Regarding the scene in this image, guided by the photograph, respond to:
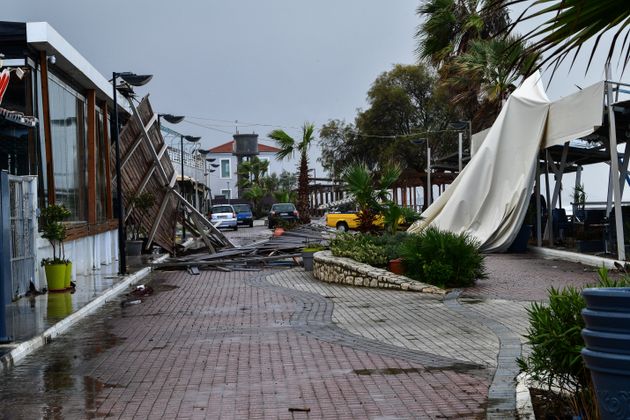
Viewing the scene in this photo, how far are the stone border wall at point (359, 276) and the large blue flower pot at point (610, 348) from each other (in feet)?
35.9

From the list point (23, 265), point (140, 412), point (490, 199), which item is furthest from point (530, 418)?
point (490, 199)

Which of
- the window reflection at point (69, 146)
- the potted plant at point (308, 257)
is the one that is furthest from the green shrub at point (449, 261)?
the window reflection at point (69, 146)

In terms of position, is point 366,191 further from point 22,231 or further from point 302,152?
point 302,152

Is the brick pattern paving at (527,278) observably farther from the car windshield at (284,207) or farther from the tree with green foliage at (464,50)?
the car windshield at (284,207)

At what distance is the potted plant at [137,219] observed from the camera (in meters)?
27.7

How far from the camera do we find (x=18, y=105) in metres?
17.3

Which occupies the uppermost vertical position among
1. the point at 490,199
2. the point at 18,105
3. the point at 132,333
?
the point at 18,105

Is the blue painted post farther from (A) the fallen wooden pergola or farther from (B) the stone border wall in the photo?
(A) the fallen wooden pergola

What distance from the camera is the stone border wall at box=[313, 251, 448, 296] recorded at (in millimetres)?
16203

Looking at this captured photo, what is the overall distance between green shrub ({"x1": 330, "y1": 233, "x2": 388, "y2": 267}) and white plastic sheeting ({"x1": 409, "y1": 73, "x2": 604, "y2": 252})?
4.08m

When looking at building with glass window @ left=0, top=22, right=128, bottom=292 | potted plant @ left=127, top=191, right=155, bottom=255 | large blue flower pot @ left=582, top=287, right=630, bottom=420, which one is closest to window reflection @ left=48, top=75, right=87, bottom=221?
building with glass window @ left=0, top=22, right=128, bottom=292

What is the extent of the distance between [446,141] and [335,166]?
1341 cm

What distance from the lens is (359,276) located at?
58.5 feet

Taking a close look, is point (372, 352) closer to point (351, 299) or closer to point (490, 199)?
point (351, 299)
